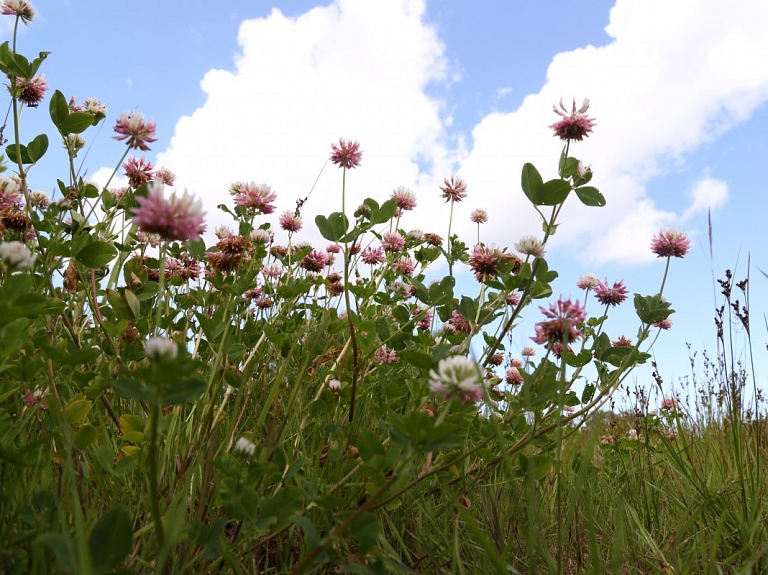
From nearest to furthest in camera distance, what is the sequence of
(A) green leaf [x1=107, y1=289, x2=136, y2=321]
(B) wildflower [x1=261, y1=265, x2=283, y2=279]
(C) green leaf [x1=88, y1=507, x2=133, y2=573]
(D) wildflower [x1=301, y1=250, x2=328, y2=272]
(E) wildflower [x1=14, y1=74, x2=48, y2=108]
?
(C) green leaf [x1=88, y1=507, x2=133, y2=573]
(A) green leaf [x1=107, y1=289, x2=136, y2=321]
(E) wildflower [x1=14, y1=74, x2=48, y2=108]
(D) wildflower [x1=301, y1=250, x2=328, y2=272]
(B) wildflower [x1=261, y1=265, x2=283, y2=279]

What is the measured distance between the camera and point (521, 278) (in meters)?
1.73

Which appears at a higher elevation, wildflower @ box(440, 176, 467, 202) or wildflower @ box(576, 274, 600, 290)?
wildflower @ box(440, 176, 467, 202)

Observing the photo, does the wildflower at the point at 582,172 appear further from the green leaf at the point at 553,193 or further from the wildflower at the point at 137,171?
the wildflower at the point at 137,171

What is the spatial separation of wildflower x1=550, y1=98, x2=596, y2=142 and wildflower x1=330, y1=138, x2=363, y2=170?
908 millimetres

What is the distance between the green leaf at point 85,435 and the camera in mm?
1414

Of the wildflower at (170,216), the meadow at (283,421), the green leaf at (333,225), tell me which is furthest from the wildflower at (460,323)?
the wildflower at (170,216)

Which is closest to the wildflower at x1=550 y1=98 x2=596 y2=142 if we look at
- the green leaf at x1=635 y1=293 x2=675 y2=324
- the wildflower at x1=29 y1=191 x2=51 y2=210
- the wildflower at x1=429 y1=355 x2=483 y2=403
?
the green leaf at x1=635 y1=293 x2=675 y2=324

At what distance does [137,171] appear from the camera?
2129 mm

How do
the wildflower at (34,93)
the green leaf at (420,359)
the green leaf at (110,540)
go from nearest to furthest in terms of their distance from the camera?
the green leaf at (110,540), the green leaf at (420,359), the wildflower at (34,93)

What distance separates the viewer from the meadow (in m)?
1.04

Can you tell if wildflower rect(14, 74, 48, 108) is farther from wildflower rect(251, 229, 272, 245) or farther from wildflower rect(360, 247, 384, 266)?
wildflower rect(360, 247, 384, 266)

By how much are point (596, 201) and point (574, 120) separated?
0.96 ft

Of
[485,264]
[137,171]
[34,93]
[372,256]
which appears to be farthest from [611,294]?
[34,93]

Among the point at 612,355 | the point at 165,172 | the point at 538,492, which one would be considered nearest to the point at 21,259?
the point at 165,172
